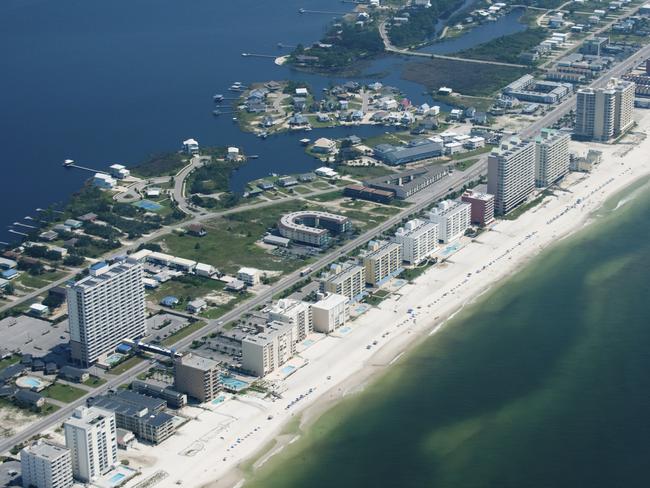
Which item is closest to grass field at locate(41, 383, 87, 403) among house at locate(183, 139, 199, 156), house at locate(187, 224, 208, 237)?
house at locate(187, 224, 208, 237)

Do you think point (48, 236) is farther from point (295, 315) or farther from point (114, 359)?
point (295, 315)

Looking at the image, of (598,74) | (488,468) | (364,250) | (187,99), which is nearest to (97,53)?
(187,99)

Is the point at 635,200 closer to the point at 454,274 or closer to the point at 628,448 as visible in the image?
the point at 454,274

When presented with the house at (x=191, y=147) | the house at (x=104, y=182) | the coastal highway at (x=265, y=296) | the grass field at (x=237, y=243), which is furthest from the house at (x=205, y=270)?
the house at (x=191, y=147)

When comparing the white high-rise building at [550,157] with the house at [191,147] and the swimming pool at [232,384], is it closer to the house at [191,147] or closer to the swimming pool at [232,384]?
the house at [191,147]

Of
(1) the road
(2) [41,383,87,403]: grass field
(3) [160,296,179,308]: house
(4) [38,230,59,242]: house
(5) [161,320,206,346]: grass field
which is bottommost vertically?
(2) [41,383,87,403]: grass field

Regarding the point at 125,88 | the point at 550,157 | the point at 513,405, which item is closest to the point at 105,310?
the point at 513,405

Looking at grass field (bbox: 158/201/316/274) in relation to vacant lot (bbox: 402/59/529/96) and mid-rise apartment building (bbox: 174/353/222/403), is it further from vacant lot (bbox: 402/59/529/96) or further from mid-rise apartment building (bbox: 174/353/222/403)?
vacant lot (bbox: 402/59/529/96)
